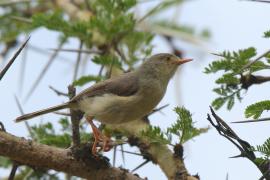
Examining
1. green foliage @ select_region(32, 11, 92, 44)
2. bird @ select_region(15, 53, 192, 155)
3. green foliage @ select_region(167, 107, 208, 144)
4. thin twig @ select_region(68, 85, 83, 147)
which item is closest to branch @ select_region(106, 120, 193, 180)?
bird @ select_region(15, 53, 192, 155)

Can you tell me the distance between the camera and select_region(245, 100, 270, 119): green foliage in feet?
9.38

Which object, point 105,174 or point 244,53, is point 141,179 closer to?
point 105,174

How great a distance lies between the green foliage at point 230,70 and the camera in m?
3.23

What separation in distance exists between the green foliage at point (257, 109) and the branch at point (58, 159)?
769mm

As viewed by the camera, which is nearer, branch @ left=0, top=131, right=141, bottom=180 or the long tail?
branch @ left=0, top=131, right=141, bottom=180

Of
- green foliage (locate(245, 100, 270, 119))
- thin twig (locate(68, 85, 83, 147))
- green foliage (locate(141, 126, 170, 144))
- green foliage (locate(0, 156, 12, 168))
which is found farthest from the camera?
green foliage (locate(0, 156, 12, 168))

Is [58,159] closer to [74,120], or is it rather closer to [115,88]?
[74,120]

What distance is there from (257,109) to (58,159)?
3.69 ft

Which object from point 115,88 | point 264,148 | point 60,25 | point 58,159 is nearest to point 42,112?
point 115,88

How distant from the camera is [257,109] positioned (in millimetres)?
2914

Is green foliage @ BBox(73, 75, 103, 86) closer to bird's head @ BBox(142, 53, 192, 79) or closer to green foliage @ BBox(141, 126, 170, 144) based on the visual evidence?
bird's head @ BBox(142, 53, 192, 79)

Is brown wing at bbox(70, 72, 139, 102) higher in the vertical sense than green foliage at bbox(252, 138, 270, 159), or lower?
higher

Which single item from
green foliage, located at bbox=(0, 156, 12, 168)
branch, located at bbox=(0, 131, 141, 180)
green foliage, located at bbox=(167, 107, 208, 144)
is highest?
green foliage, located at bbox=(0, 156, 12, 168)

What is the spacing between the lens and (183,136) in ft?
11.0
